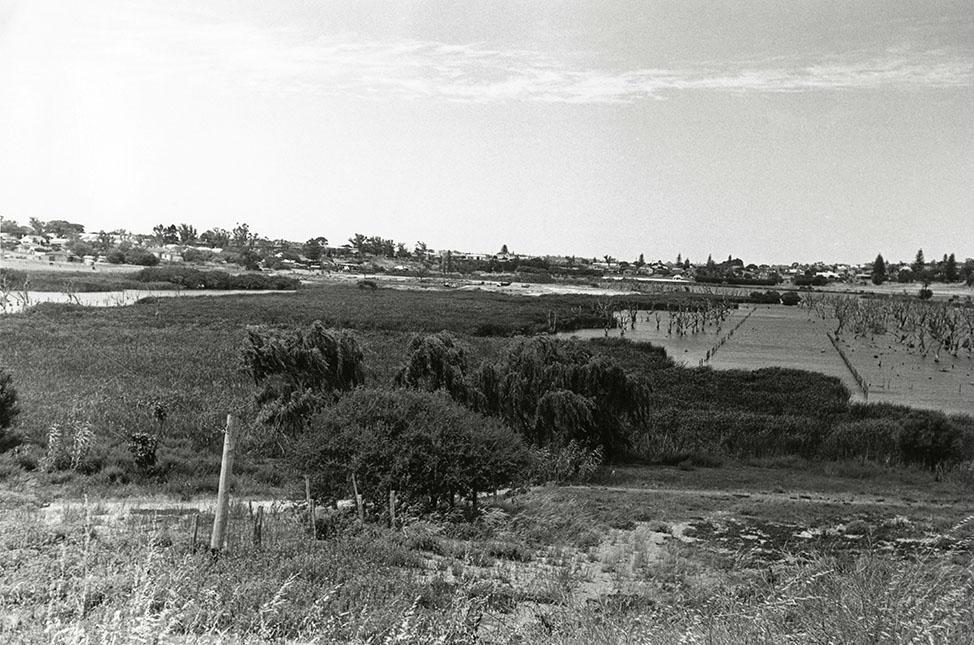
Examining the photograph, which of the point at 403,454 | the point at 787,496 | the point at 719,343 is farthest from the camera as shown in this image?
the point at 719,343

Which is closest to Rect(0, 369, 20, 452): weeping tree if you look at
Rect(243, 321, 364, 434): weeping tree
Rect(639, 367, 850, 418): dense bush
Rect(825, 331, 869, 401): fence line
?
Rect(243, 321, 364, 434): weeping tree

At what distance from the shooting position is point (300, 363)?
27.4 metres

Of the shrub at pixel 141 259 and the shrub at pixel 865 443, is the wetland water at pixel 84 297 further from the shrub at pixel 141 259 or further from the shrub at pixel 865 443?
the shrub at pixel 865 443

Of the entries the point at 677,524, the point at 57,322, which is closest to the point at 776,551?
the point at 677,524

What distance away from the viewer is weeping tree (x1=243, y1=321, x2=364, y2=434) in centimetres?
2683

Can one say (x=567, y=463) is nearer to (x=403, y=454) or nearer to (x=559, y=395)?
(x=559, y=395)

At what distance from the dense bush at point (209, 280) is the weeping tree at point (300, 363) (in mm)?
76350

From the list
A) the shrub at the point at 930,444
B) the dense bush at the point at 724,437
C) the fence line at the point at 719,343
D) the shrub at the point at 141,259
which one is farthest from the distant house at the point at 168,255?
the shrub at the point at 930,444

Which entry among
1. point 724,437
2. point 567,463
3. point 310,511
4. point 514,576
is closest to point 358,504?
point 310,511

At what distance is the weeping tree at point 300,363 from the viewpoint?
1056 inches

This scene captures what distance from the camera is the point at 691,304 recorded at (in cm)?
11131

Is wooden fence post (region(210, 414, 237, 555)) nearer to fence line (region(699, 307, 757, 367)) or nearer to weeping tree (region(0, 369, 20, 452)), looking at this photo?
weeping tree (region(0, 369, 20, 452))

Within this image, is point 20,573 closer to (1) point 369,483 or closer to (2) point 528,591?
(2) point 528,591

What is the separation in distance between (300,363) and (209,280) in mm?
80663
